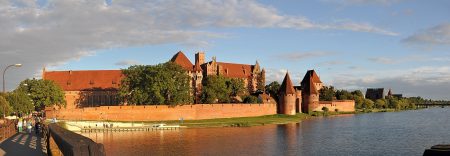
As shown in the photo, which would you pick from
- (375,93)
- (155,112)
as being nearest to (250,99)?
(155,112)

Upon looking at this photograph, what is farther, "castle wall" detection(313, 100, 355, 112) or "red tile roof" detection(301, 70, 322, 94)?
A: "castle wall" detection(313, 100, 355, 112)

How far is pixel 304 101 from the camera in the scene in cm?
9231

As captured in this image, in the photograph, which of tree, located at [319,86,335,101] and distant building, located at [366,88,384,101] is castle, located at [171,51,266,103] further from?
distant building, located at [366,88,384,101]

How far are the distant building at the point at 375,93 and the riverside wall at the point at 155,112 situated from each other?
91995 mm

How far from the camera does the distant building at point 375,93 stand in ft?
520

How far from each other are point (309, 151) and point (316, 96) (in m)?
59.7

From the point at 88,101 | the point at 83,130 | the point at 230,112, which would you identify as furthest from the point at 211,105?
the point at 88,101

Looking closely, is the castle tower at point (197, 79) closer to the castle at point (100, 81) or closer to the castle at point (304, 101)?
the castle at point (100, 81)

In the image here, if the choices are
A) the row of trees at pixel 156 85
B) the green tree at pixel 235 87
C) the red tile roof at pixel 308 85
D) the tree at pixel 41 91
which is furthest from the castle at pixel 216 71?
the tree at pixel 41 91

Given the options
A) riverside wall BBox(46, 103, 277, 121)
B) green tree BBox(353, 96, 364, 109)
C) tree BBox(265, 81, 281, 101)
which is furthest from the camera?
green tree BBox(353, 96, 364, 109)

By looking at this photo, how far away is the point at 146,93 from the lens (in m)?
66.5

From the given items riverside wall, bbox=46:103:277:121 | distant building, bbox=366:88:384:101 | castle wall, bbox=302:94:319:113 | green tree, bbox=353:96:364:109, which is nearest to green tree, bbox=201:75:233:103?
riverside wall, bbox=46:103:277:121

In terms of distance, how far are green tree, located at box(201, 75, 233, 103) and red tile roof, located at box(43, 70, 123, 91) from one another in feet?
67.9

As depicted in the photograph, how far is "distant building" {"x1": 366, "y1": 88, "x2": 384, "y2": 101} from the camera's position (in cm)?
15838
